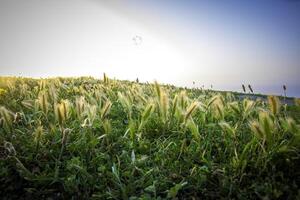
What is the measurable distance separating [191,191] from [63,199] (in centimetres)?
104

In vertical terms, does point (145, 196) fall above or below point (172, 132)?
below

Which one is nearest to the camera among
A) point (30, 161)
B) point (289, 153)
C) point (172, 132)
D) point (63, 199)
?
point (63, 199)

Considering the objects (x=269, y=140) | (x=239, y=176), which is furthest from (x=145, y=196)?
(x=269, y=140)

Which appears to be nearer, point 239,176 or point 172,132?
point 239,176

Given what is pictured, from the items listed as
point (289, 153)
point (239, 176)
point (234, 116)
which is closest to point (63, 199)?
point (239, 176)

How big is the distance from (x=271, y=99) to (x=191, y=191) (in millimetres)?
1098

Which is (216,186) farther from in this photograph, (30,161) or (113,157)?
(30,161)

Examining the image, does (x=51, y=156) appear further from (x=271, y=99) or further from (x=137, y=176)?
(x=271, y=99)

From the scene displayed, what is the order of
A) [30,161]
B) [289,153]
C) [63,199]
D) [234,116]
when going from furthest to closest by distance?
[234,116] → [30,161] → [289,153] → [63,199]

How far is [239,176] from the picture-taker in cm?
273

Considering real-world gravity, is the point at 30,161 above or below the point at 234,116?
below

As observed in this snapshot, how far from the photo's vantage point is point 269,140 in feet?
8.93

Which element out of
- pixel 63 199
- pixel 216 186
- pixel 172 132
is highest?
pixel 172 132

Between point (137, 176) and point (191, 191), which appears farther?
point (137, 176)
